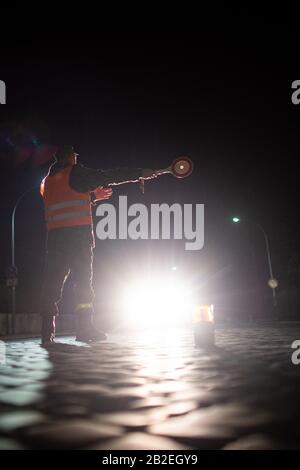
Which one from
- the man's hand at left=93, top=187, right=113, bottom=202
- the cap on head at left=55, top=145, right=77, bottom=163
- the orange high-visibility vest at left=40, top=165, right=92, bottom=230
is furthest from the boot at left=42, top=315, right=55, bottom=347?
the cap on head at left=55, top=145, right=77, bottom=163

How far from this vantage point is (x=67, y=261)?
10117 mm

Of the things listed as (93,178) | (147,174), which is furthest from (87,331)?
(147,174)

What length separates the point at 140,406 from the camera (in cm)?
369

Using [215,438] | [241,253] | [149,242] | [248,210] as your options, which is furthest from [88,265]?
[149,242]

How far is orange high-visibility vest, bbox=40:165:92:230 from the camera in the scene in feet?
33.0

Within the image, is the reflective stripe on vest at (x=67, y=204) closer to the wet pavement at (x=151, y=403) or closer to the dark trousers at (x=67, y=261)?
the dark trousers at (x=67, y=261)

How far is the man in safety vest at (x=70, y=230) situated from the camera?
32.8 feet

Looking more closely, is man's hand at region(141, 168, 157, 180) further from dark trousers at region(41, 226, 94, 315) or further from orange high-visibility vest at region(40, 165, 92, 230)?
dark trousers at region(41, 226, 94, 315)

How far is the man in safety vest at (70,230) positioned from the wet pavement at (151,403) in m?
3.12

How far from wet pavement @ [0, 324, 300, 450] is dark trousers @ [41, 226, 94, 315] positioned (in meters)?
3.11

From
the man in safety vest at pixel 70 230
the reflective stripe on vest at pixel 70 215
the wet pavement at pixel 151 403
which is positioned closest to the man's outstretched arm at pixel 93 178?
the man in safety vest at pixel 70 230

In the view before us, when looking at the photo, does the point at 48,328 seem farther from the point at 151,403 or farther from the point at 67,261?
the point at 151,403
